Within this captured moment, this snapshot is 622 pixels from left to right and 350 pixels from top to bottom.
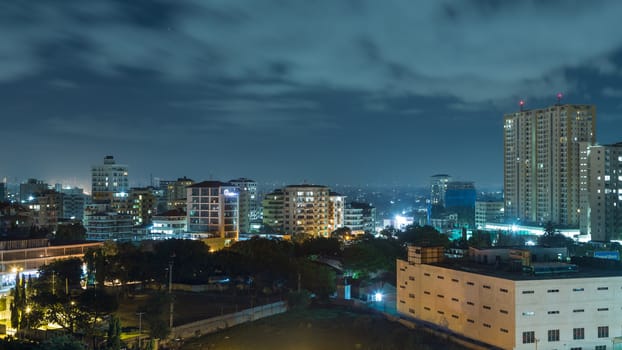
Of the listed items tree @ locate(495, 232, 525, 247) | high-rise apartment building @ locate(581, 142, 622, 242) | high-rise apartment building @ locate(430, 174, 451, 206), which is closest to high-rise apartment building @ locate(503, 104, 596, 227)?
high-rise apartment building @ locate(581, 142, 622, 242)

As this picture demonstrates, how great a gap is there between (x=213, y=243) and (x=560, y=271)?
2342cm

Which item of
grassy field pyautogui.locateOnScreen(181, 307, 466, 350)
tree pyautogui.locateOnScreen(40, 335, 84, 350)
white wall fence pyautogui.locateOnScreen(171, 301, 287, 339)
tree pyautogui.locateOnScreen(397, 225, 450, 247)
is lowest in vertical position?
grassy field pyautogui.locateOnScreen(181, 307, 466, 350)

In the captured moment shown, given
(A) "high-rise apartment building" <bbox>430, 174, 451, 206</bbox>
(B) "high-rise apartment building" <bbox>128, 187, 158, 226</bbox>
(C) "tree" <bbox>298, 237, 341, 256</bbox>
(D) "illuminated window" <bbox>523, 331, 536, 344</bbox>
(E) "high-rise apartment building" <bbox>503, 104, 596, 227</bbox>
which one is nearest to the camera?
(D) "illuminated window" <bbox>523, 331, 536, 344</bbox>

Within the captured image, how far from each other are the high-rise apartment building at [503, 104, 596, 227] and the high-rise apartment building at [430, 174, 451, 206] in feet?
111

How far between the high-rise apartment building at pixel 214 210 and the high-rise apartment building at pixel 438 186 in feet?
169

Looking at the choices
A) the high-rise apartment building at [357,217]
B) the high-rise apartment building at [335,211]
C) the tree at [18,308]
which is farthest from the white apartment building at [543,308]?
the high-rise apartment building at [357,217]

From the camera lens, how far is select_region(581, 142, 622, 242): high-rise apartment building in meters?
43.5

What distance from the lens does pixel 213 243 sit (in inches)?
1581

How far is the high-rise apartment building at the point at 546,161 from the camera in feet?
165

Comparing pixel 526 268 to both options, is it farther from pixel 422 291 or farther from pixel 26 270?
pixel 26 270

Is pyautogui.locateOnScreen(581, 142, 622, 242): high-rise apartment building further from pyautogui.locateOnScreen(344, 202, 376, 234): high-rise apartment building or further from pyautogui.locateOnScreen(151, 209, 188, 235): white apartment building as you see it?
pyautogui.locateOnScreen(151, 209, 188, 235): white apartment building

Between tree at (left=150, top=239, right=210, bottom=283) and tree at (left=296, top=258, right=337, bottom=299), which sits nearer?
tree at (left=150, top=239, right=210, bottom=283)

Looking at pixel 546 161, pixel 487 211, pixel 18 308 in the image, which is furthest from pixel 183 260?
pixel 487 211

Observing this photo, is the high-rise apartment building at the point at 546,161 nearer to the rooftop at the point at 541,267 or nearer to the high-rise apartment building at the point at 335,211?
the high-rise apartment building at the point at 335,211
